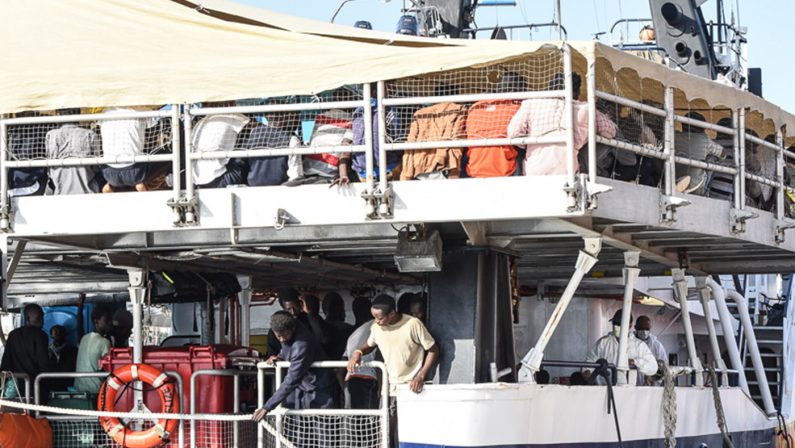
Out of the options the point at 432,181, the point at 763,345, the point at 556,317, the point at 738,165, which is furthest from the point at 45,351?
the point at 763,345

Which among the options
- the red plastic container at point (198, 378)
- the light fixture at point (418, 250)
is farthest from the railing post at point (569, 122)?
the red plastic container at point (198, 378)

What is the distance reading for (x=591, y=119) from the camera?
36.3ft

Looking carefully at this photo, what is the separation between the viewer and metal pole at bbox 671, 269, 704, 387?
14875 millimetres

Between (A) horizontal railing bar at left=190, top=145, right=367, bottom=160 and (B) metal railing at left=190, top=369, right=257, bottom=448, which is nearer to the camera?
(A) horizontal railing bar at left=190, top=145, right=367, bottom=160

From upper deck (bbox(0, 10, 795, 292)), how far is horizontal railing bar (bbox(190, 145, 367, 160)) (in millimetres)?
12

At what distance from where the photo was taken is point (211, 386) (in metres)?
13.1

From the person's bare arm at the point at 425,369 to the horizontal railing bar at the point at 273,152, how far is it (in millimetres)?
1894

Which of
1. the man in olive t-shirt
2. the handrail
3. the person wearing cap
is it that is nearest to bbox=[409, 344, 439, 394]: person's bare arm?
the man in olive t-shirt

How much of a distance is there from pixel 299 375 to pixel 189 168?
201 centimetres

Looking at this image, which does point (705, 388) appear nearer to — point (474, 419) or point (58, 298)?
point (474, 419)

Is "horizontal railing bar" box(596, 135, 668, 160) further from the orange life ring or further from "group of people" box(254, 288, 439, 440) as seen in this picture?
the orange life ring

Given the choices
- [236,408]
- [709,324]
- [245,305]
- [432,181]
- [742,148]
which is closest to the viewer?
[432,181]

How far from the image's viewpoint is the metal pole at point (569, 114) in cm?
1089

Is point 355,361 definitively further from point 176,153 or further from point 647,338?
point 647,338
